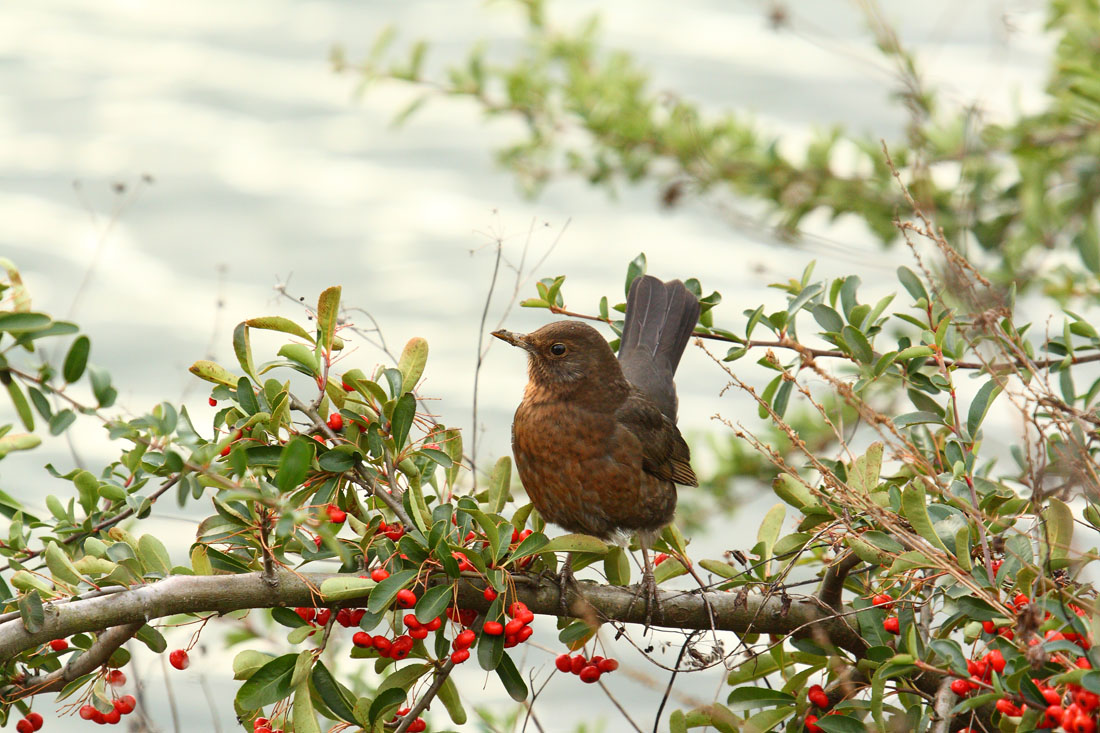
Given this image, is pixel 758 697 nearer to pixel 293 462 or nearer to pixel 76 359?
pixel 293 462

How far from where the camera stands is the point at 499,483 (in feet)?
8.97

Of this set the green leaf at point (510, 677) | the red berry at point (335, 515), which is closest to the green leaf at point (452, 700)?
the green leaf at point (510, 677)

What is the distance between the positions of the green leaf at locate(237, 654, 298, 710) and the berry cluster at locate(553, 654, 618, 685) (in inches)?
30.1

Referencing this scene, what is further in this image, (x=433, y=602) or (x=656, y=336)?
(x=656, y=336)

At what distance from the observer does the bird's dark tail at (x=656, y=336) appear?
149 inches

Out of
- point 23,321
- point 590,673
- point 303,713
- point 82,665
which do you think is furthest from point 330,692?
point 23,321

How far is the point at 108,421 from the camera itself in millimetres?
2133

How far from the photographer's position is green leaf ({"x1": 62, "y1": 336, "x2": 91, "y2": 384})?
209cm

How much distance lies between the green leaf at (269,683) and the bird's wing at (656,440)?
1666 mm

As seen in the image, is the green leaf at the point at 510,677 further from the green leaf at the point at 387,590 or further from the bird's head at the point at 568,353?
the bird's head at the point at 568,353

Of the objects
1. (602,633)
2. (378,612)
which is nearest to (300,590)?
(378,612)

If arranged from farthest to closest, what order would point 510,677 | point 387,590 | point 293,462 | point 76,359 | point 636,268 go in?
point 636,268
point 510,677
point 387,590
point 76,359
point 293,462

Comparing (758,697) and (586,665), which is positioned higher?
(758,697)

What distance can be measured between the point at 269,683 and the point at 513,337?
1707mm
